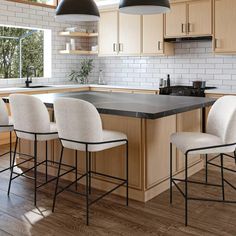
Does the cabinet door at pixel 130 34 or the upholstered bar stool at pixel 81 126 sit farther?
the cabinet door at pixel 130 34

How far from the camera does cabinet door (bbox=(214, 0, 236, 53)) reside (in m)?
5.61

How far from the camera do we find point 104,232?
2775 mm

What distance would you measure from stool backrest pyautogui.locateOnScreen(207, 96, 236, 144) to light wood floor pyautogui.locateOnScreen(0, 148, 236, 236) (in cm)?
64

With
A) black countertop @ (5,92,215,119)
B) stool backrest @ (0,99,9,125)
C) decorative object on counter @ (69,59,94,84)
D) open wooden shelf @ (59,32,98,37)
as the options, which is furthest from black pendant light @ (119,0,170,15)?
decorative object on counter @ (69,59,94,84)

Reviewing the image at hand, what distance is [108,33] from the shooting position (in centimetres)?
698

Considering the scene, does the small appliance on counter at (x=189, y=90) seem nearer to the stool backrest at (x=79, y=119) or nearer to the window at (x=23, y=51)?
the window at (x=23, y=51)

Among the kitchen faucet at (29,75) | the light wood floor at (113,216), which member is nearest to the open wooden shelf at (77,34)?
the kitchen faucet at (29,75)

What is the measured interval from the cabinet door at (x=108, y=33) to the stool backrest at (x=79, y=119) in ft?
13.5

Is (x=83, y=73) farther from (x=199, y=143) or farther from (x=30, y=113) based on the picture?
(x=199, y=143)

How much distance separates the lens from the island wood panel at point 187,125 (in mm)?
3906

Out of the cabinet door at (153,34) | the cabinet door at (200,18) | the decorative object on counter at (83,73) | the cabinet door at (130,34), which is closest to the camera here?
the cabinet door at (200,18)

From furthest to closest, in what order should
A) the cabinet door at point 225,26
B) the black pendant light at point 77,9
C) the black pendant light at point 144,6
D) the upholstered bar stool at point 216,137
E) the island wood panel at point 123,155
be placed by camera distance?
1. the cabinet door at point 225,26
2. the black pendant light at point 77,9
3. the black pendant light at point 144,6
4. the island wood panel at point 123,155
5. the upholstered bar stool at point 216,137

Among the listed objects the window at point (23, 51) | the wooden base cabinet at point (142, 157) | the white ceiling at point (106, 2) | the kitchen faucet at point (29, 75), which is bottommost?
the wooden base cabinet at point (142, 157)

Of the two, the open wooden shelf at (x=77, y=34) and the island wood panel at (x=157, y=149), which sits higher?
the open wooden shelf at (x=77, y=34)
